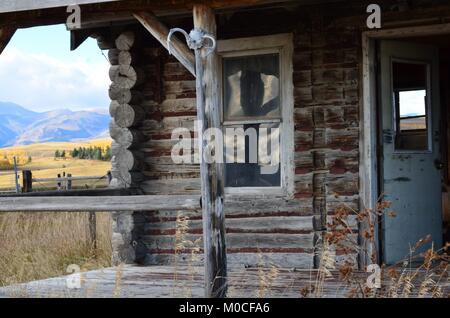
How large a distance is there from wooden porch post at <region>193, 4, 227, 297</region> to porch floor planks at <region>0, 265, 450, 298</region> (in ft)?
1.66

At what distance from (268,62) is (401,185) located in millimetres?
1975

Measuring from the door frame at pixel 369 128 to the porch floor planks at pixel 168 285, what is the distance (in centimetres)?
76

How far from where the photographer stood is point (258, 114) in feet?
28.9

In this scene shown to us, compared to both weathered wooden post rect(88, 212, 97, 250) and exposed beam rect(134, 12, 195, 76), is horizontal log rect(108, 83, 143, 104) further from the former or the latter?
weathered wooden post rect(88, 212, 97, 250)

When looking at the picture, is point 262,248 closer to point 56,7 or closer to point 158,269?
point 158,269

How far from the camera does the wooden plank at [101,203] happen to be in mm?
6383

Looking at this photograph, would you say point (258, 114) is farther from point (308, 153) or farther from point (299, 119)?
point (308, 153)

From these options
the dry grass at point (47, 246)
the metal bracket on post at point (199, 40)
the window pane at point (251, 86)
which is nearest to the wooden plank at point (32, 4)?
the metal bracket on post at point (199, 40)

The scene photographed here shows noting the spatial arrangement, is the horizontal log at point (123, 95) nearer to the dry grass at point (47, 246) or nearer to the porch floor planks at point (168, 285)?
the porch floor planks at point (168, 285)

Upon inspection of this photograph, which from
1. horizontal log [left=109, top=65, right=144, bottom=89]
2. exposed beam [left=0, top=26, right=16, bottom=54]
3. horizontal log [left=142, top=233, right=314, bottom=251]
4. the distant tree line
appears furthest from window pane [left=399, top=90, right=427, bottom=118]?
the distant tree line

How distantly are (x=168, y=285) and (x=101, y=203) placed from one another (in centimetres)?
137

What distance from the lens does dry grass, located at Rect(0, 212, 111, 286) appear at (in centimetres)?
1190

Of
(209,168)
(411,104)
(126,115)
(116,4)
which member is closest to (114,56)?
(126,115)

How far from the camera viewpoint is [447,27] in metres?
7.92
